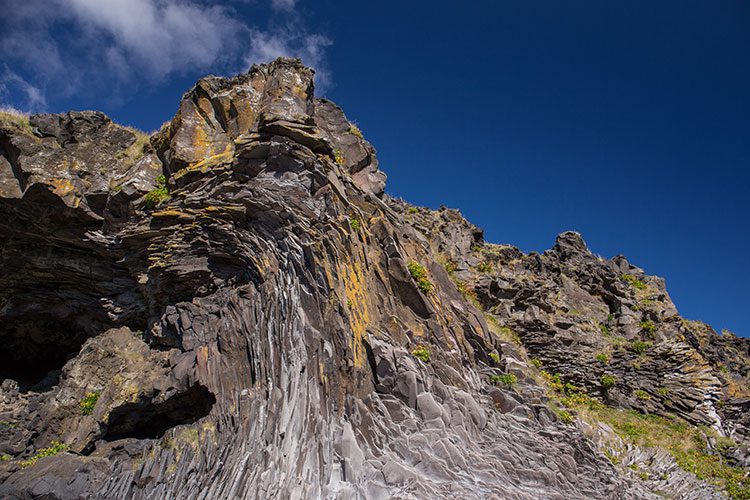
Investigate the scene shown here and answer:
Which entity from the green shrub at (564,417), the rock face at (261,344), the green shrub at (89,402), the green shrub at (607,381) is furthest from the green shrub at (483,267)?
the green shrub at (89,402)

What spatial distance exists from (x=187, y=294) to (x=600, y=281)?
29743 millimetres

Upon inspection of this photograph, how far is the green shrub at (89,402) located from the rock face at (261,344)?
0.28 ft

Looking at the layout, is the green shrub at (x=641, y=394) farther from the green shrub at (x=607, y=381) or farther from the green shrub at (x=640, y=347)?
the green shrub at (x=640, y=347)

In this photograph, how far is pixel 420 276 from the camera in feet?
61.3

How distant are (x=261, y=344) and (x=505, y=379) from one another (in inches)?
370

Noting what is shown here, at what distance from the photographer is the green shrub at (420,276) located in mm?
18484

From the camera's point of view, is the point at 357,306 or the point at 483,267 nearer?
the point at 357,306

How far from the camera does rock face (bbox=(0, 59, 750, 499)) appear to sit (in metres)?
13.8

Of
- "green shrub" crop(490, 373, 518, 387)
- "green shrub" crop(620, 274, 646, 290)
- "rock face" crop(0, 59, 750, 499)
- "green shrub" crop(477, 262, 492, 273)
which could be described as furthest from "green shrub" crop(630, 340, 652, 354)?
"green shrub" crop(490, 373, 518, 387)

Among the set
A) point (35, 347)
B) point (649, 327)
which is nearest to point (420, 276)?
point (649, 327)

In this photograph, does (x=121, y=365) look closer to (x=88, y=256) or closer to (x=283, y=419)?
(x=88, y=256)

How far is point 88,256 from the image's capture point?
869 inches

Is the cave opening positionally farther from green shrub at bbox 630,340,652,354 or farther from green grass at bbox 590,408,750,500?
green shrub at bbox 630,340,652,354

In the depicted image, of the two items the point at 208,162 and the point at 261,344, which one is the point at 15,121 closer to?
the point at 208,162
